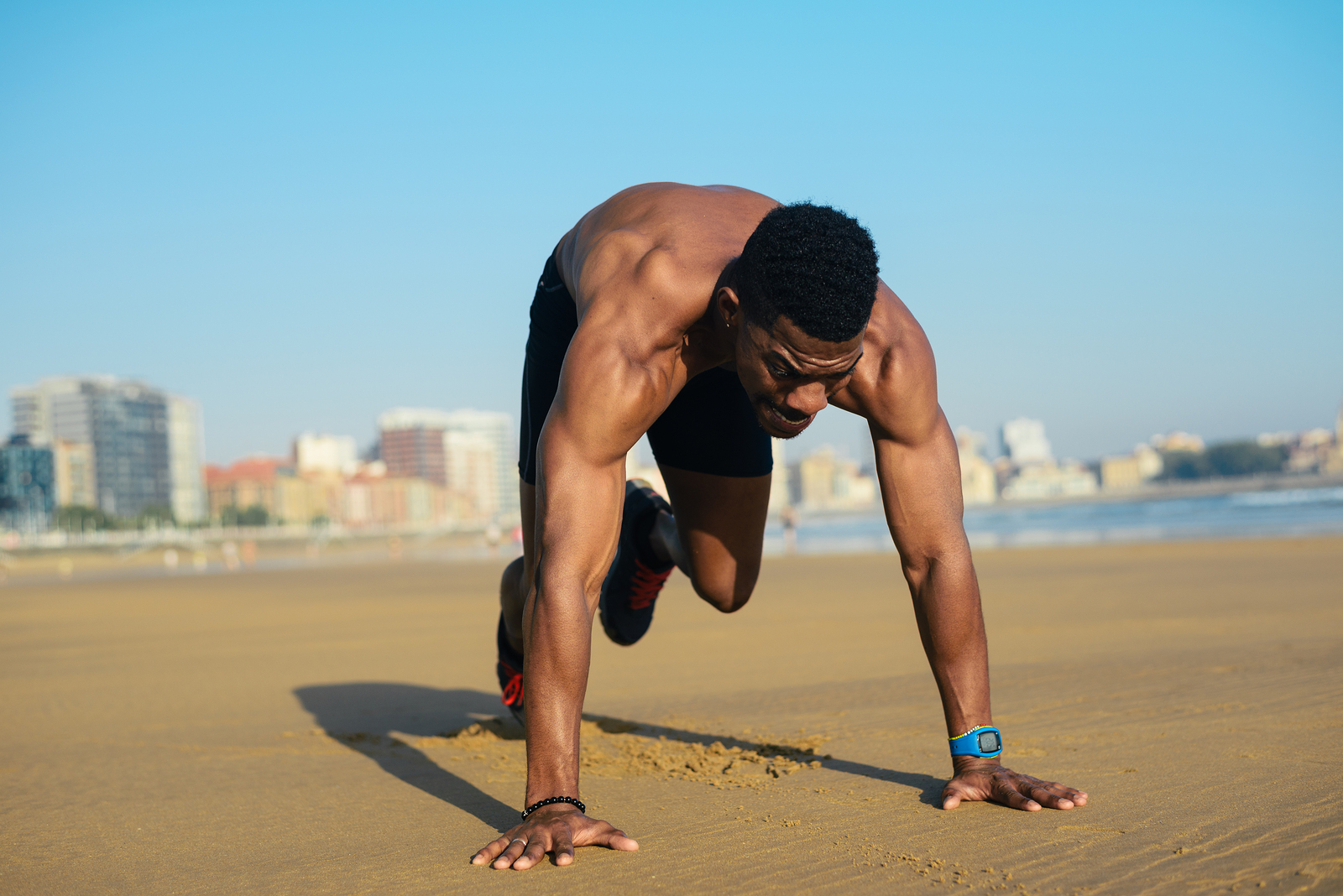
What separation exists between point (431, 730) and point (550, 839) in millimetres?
2627

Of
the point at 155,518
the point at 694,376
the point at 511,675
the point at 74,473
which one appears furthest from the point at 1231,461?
the point at 74,473

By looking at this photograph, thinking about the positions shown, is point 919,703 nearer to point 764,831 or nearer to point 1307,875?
point 764,831

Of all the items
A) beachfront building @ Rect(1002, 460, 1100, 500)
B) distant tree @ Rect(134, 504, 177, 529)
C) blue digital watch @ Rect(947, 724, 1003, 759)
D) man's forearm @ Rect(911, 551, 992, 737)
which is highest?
man's forearm @ Rect(911, 551, 992, 737)

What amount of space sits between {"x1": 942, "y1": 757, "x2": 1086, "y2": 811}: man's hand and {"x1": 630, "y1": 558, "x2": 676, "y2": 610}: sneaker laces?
171 centimetres

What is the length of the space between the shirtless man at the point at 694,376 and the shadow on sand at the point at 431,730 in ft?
1.46

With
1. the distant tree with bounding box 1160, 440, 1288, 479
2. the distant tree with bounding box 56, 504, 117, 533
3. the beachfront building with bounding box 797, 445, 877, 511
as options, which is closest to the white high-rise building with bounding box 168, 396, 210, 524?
the distant tree with bounding box 56, 504, 117, 533

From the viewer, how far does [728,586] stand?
4.09 metres

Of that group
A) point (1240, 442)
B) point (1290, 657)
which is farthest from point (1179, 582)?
point (1240, 442)

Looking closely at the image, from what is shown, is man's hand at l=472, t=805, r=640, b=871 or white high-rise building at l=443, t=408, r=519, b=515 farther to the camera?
white high-rise building at l=443, t=408, r=519, b=515

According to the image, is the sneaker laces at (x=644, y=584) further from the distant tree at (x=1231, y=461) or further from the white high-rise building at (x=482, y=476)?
the white high-rise building at (x=482, y=476)

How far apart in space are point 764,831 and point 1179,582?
36.6 feet

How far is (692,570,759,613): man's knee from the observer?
13.3ft

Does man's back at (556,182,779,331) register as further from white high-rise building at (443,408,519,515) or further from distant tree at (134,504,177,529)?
white high-rise building at (443,408,519,515)

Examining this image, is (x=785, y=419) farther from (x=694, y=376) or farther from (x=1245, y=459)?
(x=1245, y=459)
